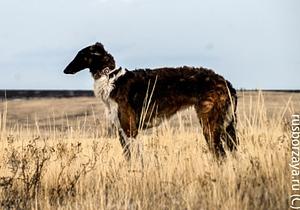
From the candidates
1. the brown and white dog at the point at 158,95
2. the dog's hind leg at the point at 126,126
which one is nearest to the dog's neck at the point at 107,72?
the brown and white dog at the point at 158,95

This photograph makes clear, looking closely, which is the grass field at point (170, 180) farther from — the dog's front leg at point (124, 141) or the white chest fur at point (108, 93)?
the white chest fur at point (108, 93)

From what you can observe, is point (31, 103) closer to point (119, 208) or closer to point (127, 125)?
point (127, 125)

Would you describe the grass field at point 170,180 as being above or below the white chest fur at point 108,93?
below

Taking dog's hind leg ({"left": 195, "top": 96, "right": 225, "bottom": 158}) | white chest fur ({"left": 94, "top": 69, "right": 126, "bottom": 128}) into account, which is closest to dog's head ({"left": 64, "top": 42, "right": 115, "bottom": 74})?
white chest fur ({"left": 94, "top": 69, "right": 126, "bottom": 128})

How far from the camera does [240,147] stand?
712 cm

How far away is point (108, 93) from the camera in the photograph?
8.43 metres

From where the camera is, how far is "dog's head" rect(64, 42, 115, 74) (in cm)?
877

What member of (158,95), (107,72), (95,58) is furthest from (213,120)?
(95,58)

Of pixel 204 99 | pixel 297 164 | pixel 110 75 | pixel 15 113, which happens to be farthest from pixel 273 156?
pixel 15 113

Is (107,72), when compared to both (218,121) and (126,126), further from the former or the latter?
(218,121)

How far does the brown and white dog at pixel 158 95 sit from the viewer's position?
788cm

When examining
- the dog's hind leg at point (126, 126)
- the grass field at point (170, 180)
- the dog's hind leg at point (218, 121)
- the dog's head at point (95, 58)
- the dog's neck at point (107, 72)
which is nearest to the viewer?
the grass field at point (170, 180)

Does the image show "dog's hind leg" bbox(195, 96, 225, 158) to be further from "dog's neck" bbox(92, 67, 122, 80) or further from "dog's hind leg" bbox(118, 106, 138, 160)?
"dog's neck" bbox(92, 67, 122, 80)

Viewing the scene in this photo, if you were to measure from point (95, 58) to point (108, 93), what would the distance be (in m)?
0.68
